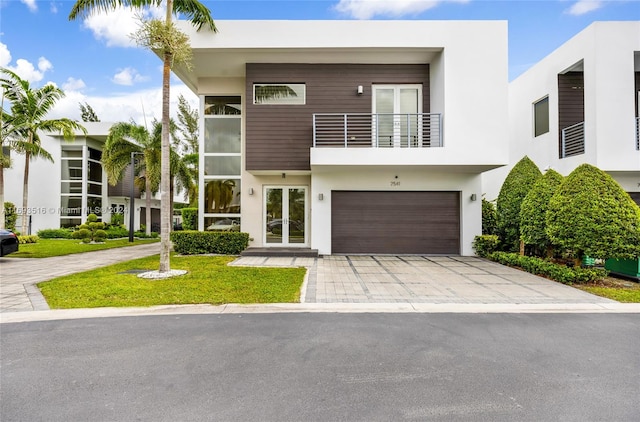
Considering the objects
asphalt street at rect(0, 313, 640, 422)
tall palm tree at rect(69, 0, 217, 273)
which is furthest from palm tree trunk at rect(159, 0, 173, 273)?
asphalt street at rect(0, 313, 640, 422)

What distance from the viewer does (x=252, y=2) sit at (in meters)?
11.5

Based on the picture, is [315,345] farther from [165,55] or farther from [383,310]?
[165,55]

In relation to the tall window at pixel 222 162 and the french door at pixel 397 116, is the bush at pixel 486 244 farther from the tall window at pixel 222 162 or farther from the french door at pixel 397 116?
the tall window at pixel 222 162

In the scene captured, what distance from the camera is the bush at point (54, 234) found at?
62.1 feet

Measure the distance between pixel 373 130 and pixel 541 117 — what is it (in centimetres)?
781

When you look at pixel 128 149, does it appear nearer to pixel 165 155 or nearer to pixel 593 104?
pixel 165 155

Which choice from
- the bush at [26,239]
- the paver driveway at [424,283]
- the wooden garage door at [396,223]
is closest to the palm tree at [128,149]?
the bush at [26,239]

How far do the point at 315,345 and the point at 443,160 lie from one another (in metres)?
7.88

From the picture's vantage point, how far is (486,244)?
10.4m

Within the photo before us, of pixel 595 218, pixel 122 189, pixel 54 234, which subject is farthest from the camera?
pixel 122 189

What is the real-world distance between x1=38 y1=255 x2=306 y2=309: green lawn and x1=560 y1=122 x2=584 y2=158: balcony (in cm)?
1085

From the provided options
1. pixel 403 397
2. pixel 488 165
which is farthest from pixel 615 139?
pixel 403 397

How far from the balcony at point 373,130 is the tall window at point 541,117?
5664 millimetres

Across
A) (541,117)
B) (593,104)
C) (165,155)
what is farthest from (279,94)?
(541,117)
